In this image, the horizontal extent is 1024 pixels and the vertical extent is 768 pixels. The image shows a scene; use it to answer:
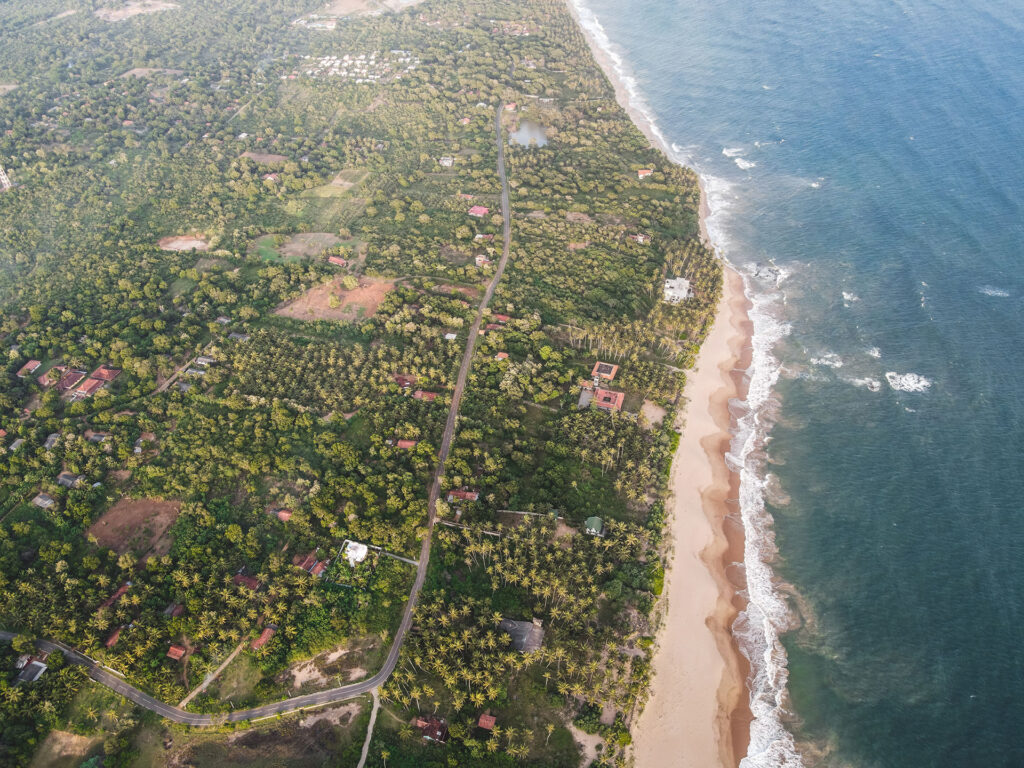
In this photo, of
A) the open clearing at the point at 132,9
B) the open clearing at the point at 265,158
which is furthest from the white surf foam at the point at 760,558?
the open clearing at the point at 132,9

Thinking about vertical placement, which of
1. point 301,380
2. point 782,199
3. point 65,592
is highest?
point 782,199

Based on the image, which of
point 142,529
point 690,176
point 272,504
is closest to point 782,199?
point 690,176

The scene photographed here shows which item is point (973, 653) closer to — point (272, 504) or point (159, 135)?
point (272, 504)

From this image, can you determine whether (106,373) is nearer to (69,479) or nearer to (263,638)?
(69,479)

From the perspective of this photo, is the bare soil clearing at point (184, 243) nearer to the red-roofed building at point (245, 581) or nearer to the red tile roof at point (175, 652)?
the red-roofed building at point (245, 581)

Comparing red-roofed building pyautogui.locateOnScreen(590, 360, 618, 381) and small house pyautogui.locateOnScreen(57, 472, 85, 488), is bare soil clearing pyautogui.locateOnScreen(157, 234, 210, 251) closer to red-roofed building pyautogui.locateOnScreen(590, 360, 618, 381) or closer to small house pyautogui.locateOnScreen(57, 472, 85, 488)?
small house pyautogui.locateOnScreen(57, 472, 85, 488)

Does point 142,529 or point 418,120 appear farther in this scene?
point 418,120

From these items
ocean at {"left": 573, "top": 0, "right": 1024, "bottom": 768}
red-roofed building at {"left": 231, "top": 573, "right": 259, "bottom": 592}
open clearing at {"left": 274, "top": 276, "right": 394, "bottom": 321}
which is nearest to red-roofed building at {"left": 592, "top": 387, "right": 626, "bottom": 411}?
ocean at {"left": 573, "top": 0, "right": 1024, "bottom": 768}
